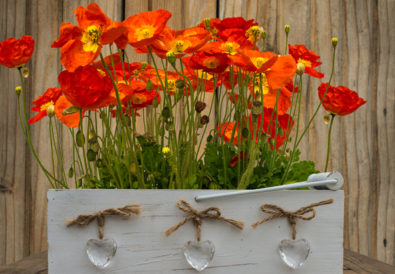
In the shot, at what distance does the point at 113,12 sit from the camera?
43.8 inches

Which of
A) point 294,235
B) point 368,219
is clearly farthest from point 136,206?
point 368,219

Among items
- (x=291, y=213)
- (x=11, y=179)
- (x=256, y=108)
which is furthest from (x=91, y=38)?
(x=11, y=179)

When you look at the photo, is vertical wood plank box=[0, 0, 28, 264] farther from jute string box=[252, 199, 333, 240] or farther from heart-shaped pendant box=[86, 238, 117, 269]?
jute string box=[252, 199, 333, 240]

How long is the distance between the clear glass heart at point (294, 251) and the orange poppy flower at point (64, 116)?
1.03 feet

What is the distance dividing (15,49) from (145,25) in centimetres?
21

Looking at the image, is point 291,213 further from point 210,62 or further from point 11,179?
point 11,179

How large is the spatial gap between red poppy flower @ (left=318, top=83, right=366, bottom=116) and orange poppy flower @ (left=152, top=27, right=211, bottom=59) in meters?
0.21

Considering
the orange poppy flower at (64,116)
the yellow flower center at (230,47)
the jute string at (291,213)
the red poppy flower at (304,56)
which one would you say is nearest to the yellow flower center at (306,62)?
the red poppy flower at (304,56)

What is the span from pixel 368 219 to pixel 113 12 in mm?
1005

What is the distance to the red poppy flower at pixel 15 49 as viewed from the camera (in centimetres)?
52

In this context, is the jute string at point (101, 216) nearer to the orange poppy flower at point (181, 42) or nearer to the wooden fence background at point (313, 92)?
the orange poppy flower at point (181, 42)

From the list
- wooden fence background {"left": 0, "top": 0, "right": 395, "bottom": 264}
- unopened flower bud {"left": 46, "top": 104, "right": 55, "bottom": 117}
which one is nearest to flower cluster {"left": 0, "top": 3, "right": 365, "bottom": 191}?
unopened flower bud {"left": 46, "top": 104, "right": 55, "bottom": 117}

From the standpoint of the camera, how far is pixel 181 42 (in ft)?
1.61

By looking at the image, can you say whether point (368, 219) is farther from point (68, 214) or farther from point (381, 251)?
point (68, 214)
